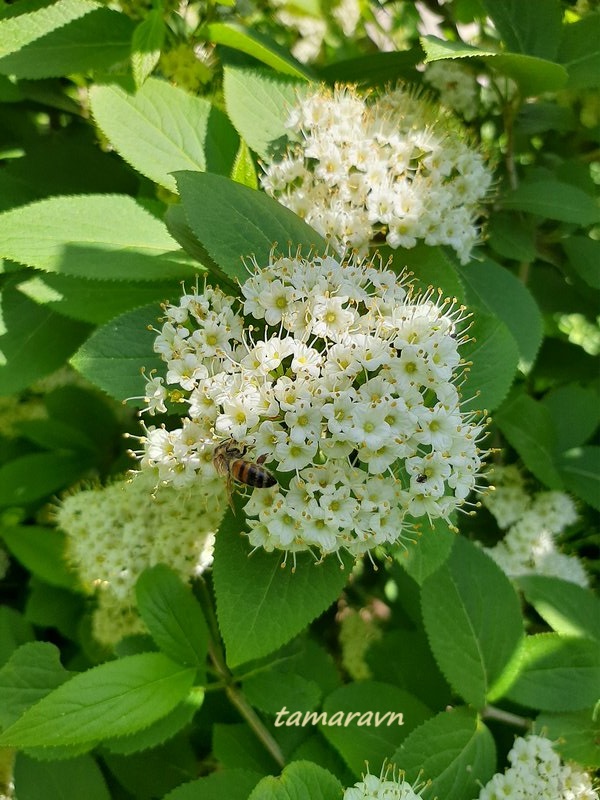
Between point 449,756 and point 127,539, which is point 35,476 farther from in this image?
point 449,756

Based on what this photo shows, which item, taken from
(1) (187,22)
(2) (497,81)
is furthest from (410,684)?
(1) (187,22)

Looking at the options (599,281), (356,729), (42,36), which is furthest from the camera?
(599,281)

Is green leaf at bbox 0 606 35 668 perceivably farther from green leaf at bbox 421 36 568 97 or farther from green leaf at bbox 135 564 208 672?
green leaf at bbox 421 36 568 97

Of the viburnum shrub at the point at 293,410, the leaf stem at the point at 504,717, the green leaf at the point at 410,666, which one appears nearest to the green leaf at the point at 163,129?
the viburnum shrub at the point at 293,410

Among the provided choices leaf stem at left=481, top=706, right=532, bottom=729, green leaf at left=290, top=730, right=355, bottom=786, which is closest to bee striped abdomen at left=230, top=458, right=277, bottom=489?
green leaf at left=290, top=730, right=355, bottom=786

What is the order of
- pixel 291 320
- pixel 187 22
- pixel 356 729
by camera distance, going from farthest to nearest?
pixel 187 22 < pixel 356 729 < pixel 291 320

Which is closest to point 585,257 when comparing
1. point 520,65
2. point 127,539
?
point 520,65

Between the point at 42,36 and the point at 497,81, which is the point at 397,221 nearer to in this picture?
the point at 497,81
